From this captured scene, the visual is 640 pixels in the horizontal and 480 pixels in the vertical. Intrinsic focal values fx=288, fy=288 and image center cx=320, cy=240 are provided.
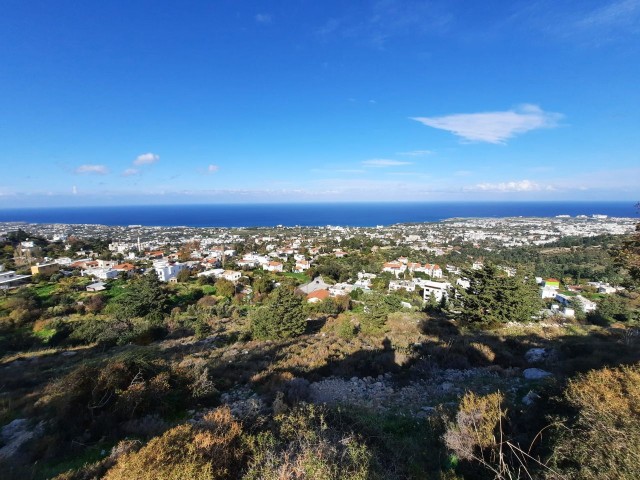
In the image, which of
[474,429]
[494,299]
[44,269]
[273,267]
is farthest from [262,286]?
[474,429]

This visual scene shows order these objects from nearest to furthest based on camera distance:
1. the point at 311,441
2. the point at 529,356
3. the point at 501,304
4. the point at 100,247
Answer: the point at 311,441
the point at 529,356
the point at 501,304
the point at 100,247

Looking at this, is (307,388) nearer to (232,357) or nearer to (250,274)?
(232,357)

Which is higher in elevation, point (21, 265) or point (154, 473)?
point (154, 473)

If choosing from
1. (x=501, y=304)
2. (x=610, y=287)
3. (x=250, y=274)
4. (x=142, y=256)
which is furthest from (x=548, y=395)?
(x=142, y=256)

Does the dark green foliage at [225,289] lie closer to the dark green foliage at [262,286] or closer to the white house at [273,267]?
the dark green foliage at [262,286]

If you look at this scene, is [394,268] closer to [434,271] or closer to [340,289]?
[434,271]

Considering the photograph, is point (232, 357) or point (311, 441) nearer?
point (311, 441)
